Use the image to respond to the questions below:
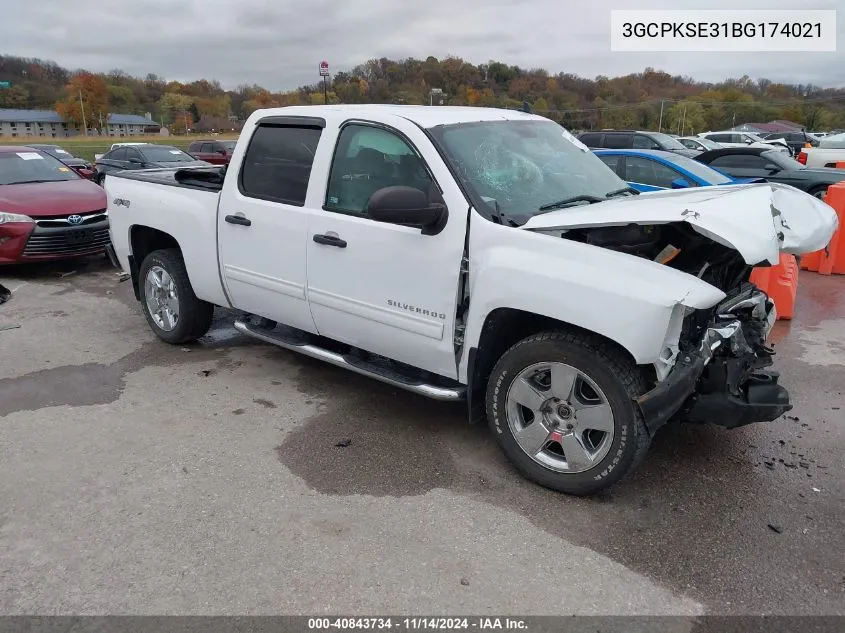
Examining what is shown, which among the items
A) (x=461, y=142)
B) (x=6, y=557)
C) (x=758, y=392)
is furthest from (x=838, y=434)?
(x=6, y=557)

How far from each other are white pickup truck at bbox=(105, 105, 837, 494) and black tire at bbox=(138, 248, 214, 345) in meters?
0.70

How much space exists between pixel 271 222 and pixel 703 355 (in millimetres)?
2795

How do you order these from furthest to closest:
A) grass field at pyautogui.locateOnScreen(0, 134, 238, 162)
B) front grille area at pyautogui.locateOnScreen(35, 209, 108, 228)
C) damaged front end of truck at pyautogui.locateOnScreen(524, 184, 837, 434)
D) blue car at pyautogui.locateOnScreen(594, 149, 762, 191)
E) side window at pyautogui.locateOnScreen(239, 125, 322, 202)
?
grass field at pyautogui.locateOnScreen(0, 134, 238, 162) → blue car at pyautogui.locateOnScreen(594, 149, 762, 191) → front grille area at pyautogui.locateOnScreen(35, 209, 108, 228) → side window at pyautogui.locateOnScreen(239, 125, 322, 202) → damaged front end of truck at pyautogui.locateOnScreen(524, 184, 837, 434)

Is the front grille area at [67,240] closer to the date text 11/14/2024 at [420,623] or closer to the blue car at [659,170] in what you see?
→ the blue car at [659,170]

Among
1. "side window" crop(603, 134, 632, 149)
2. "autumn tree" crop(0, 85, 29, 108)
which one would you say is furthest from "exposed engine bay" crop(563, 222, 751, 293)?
"autumn tree" crop(0, 85, 29, 108)

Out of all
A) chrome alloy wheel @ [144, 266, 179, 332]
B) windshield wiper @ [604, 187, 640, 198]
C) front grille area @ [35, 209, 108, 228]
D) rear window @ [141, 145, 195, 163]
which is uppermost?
windshield wiper @ [604, 187, 640, 198]

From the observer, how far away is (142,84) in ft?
419

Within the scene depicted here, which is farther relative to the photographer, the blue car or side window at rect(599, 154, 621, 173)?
side window at rect(599, 154, 621, 173)

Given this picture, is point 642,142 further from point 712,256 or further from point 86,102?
point 86,102

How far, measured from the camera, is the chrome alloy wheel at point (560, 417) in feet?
10.6

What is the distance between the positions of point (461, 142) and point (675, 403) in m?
1.88

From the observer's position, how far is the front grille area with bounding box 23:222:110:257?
318 inches

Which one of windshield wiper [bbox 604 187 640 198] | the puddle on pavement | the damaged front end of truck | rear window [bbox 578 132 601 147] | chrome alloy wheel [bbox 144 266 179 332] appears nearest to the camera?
the puddle on pavement

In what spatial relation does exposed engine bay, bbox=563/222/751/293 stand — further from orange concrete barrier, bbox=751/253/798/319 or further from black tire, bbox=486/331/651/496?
orange concrete barrier, bbox=751/253/798/319
